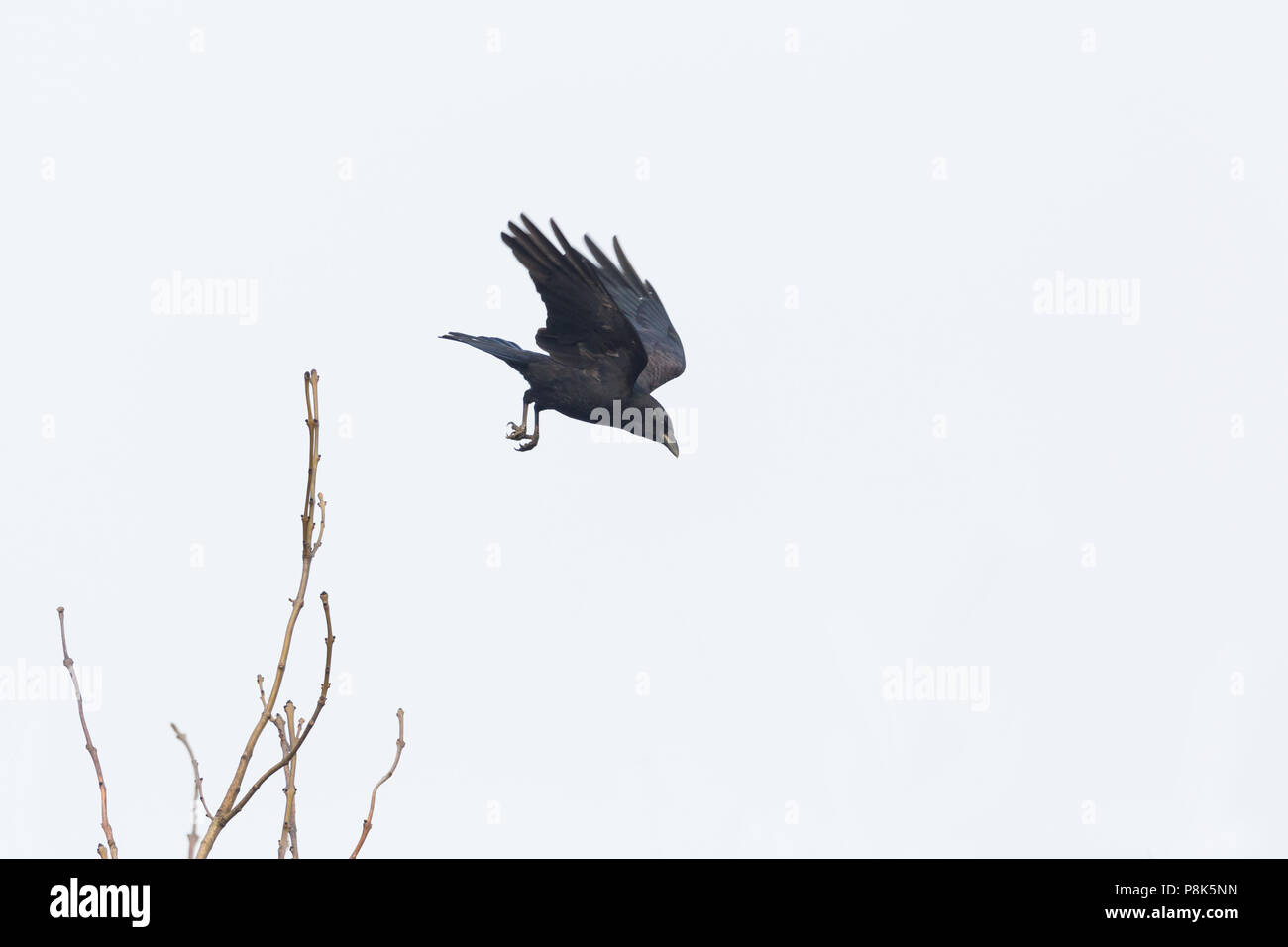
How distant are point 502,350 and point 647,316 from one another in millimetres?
2702

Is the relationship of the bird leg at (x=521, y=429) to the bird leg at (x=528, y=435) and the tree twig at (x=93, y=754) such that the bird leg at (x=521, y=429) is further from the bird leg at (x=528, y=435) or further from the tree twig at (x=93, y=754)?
the tree twig at (x=93, y=754)

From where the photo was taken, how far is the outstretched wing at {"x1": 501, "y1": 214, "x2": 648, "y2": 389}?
985 cm

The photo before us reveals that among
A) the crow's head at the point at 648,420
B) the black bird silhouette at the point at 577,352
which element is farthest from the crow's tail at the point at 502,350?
the crow's head at the point at 648,420

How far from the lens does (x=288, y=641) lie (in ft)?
10.6

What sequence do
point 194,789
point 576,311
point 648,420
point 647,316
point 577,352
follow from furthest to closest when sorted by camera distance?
point 647,316 < point 648,420 < point 577,352 < point 576,311 < point 194,789

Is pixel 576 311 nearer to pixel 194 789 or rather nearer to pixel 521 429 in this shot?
pixel 521 429

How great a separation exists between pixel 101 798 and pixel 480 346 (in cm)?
741

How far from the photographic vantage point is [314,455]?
3.37 m

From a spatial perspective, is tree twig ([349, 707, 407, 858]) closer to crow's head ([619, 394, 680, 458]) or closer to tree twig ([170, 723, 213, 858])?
tree twig ([170, 723, 213, 858])

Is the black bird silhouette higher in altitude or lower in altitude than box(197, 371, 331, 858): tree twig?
higher

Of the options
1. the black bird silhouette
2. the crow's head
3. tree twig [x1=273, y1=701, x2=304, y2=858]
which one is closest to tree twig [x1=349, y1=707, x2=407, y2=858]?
tree twig [x1=273, y1=701, x2=304, y2=858]

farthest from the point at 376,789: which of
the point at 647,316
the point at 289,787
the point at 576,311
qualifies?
the point at 647,316

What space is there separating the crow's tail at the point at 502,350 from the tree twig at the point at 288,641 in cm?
694

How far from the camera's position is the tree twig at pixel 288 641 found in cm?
312
